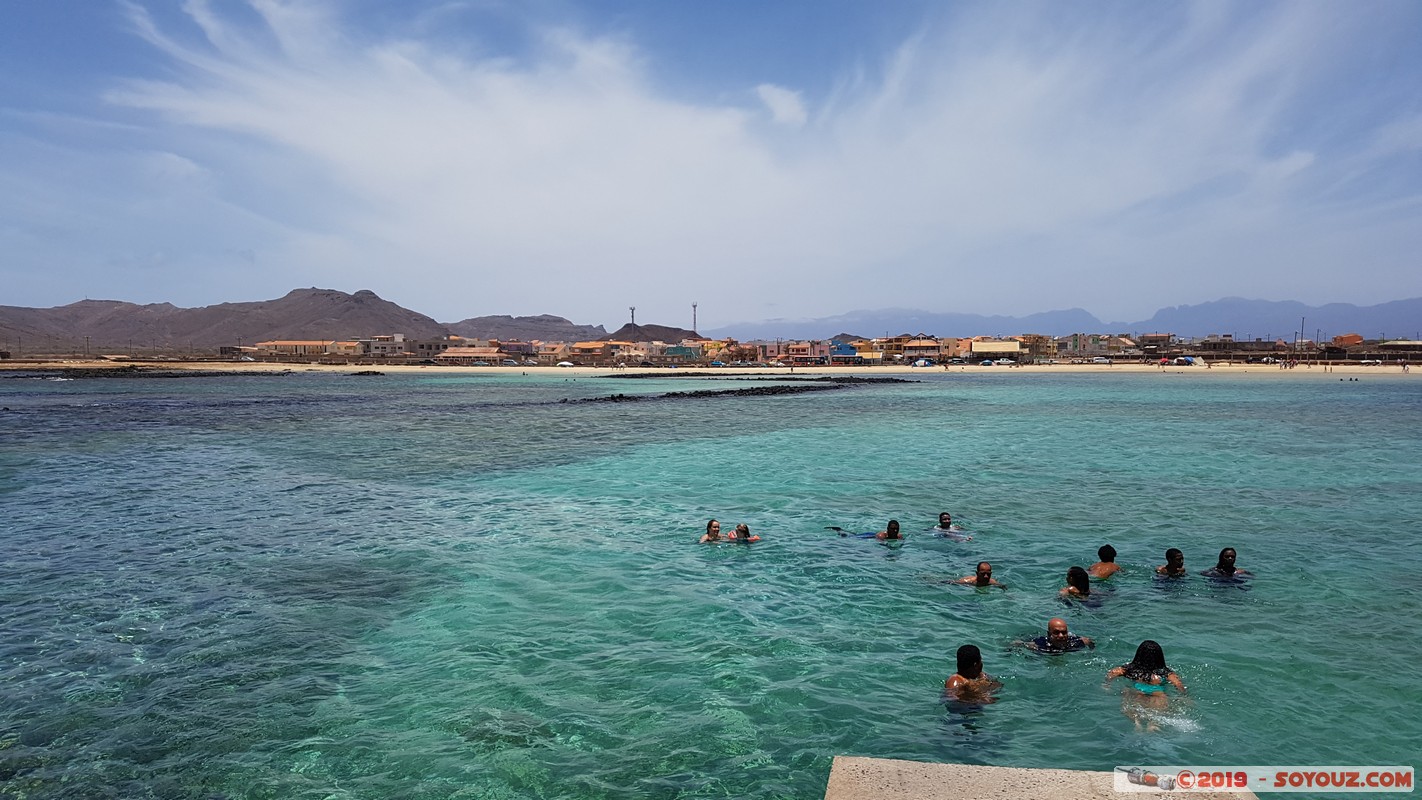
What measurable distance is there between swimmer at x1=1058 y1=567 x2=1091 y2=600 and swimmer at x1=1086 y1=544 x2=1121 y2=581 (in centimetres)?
99

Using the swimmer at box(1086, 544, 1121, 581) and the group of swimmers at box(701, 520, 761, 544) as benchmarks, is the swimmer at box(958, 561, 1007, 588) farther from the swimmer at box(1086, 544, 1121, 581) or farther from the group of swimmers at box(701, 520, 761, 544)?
the group of swimmers at box(701, 520, 761, 544)

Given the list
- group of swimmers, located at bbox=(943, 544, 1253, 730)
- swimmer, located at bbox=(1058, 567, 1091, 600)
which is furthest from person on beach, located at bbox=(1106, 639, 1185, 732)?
swimmer, located at bbox=(1058, 567, 1091, 600)

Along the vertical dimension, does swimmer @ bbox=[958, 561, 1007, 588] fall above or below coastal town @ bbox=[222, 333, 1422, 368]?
below

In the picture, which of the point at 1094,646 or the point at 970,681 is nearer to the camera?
the point at 970,681

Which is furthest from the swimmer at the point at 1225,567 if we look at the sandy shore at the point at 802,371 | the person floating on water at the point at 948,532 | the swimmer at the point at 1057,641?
the sandy shore at the point at 802,371

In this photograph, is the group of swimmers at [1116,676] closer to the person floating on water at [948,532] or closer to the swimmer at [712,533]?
the person floating on water at [948,532]

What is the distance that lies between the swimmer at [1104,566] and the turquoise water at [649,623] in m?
0.47

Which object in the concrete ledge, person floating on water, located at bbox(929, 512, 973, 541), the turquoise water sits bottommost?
the turquoise water

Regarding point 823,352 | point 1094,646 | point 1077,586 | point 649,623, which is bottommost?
point 649,623

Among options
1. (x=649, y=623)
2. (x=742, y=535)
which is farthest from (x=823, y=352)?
(x=649, y=623)

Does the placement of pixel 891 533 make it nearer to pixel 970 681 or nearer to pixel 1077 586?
pixel 1077 586

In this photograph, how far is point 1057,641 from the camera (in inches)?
359

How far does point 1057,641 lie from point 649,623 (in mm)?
5254

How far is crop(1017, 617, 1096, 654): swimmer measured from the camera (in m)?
9.11
